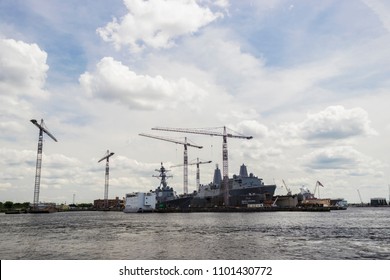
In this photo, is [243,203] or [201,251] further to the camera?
[243,203]

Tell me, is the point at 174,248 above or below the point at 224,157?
below

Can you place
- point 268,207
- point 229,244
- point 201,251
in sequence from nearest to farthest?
point 201,251, point 229,244, point 268,207

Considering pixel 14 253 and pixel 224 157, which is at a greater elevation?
pixel 224 157

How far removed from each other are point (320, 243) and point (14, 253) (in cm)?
3454

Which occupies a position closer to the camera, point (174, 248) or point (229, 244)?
point (174, 248)

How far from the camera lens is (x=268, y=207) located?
183 metres
